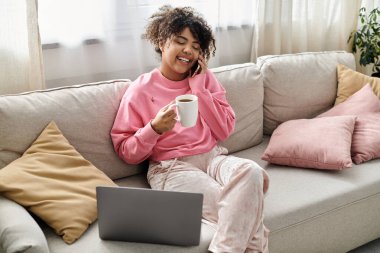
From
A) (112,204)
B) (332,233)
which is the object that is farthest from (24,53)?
(332,233)

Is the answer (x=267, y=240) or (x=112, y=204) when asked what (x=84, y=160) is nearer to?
(x=112, y=204)

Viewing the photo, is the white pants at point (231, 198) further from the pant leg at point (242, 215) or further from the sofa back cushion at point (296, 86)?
the sofa back cushion at point (296, 86)

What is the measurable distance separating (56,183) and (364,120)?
155cm

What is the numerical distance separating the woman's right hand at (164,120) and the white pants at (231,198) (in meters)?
0.18

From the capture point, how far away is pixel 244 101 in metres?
2.31

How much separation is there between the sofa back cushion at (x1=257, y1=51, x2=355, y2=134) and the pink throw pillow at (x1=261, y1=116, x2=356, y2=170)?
24 centimetres

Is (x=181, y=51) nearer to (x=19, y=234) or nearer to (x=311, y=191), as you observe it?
(x=311, y=191)

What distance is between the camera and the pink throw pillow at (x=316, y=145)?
2.00 meters

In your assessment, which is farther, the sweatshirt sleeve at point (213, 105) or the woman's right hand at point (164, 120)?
the sweatshirt sleeve at point (213, 105)

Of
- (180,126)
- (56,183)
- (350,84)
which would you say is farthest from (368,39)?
(56,183)

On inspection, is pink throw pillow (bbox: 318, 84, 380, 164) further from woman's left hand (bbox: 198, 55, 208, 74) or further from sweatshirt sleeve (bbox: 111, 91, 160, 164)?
sweatshirt sleeve (bbox: 111, 91, 160, 164)

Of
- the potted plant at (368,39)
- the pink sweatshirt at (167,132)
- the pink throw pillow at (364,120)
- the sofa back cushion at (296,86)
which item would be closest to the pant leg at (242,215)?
the pink sweatshirt at (167,132)

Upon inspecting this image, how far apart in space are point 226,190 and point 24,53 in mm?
1084

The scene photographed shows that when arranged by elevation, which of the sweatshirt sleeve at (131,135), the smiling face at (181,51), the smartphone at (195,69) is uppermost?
the smiling face at (181,51)
